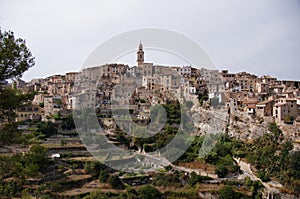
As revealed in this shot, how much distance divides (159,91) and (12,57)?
13203mm

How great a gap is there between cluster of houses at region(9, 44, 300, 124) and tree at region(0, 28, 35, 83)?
9.26m

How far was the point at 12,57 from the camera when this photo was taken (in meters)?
4.27

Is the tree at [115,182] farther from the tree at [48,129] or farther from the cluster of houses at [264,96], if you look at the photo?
the cluster of houses at [264,96]

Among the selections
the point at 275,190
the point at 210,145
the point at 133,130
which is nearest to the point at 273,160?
the point at 275,190

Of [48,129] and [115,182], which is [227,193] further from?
[48,129]

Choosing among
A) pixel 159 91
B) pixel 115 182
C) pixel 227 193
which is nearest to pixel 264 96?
pixel 159 91

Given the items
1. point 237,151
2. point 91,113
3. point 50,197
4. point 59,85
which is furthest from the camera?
point 59,85

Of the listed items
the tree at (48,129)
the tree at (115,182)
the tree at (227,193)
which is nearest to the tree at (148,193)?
the tree at (115,182)

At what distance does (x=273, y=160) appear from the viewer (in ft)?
32.9

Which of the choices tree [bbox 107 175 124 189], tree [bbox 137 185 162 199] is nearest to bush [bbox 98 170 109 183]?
tree [bbox 107 175 124 189]

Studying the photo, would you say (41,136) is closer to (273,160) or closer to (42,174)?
(42,174)

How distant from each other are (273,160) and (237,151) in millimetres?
1250

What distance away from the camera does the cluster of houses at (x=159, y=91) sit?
1375 centimetres

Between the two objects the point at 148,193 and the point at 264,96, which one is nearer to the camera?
the point at 148,193
